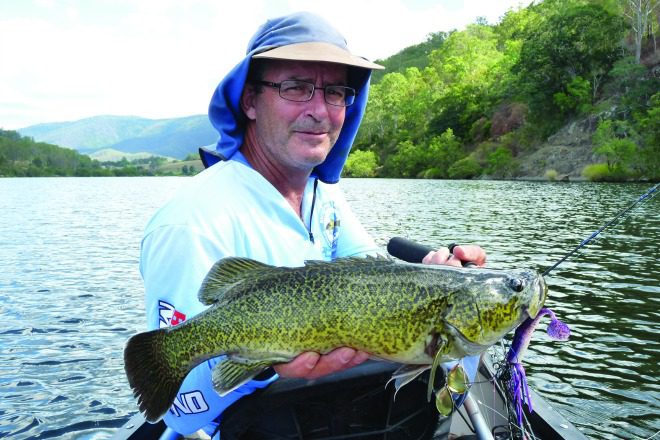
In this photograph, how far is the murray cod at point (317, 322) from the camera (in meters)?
2.66

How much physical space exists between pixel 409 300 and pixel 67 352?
9843 mm

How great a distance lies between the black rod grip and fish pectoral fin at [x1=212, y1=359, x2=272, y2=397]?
5.96 ft

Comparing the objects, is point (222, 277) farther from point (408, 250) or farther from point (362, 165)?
point (362, 165)

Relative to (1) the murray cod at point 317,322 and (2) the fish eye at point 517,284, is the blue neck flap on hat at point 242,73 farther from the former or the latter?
(2) the fish eye at point 517,284

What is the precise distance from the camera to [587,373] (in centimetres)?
939

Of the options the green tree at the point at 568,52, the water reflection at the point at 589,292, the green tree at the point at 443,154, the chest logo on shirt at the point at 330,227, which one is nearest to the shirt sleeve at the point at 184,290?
the chest logo on shirt at the point at 330,227

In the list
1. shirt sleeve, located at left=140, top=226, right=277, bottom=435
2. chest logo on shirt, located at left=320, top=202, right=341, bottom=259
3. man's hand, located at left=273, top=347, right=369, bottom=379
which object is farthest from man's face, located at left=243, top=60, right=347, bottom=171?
man's hand, located at left=273, top=347, right=369, bottom=379

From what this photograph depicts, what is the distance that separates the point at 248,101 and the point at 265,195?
82cm

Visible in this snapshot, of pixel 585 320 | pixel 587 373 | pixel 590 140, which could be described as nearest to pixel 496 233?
pixel 585 320

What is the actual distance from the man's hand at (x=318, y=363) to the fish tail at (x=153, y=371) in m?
0.53

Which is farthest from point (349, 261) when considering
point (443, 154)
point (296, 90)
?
point (443, 154)

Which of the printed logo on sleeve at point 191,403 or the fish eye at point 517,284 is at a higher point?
the fish eye at point 517,284

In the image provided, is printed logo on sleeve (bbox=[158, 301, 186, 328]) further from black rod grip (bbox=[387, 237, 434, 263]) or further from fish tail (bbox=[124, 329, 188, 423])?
black rod grip (bbox=[387, 237, 434, 263])

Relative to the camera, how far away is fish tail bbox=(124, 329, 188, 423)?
2668mm
